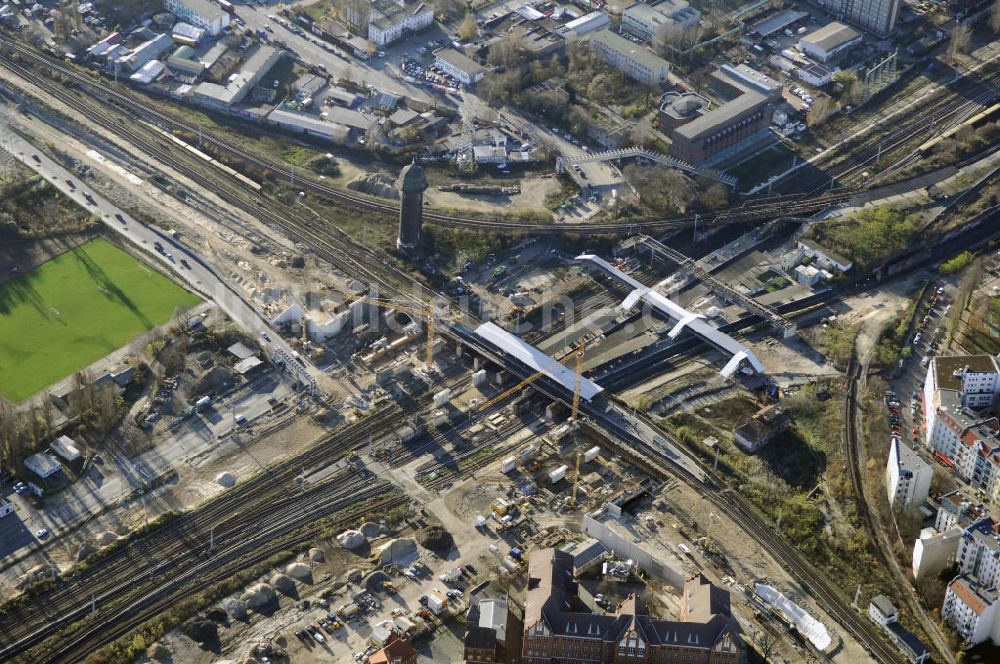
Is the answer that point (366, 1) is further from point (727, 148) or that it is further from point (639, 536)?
point (639, 536)

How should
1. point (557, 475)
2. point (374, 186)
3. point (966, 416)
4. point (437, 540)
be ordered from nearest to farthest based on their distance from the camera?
point (437, 540) → point (557, 475) → point (966, 416) → point (374, 186)

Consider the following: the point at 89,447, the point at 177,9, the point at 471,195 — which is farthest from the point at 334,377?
the point at 177,9

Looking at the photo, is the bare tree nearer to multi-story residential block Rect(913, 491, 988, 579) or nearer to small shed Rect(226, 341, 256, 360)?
multi-story residential block Rect(913, 491, 988, 579)

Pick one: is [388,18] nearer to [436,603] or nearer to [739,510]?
[739,510]

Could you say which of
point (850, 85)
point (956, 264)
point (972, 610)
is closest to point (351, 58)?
point (850, 85)

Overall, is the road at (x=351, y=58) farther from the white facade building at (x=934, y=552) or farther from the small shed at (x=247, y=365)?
the white facade building at (x=934, y=552)

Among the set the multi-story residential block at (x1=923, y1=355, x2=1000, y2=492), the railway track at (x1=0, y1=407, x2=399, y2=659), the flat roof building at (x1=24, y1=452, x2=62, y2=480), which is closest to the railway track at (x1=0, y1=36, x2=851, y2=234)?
the multi-story residential block at (x1=923, y1=355, x2=1000, y2=492)
